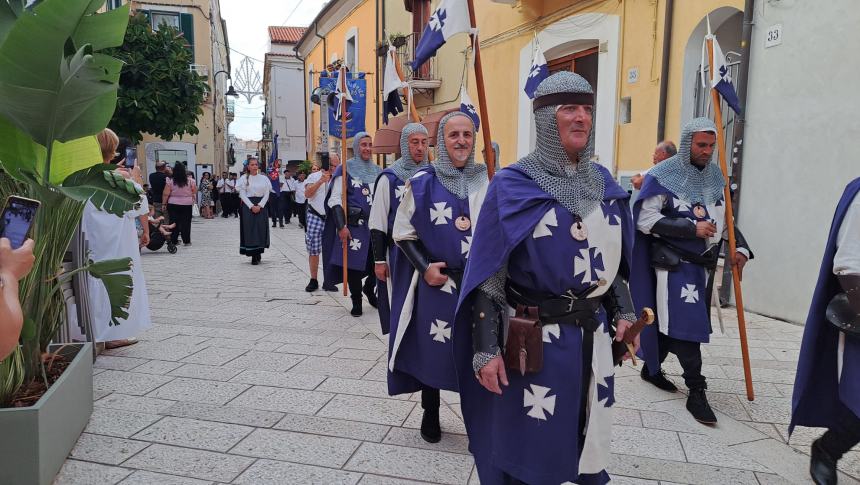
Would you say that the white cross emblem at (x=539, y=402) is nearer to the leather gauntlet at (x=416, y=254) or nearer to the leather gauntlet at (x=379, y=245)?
the leather gauntlet at (x=416, y=254)

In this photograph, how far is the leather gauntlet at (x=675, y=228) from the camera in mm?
3771

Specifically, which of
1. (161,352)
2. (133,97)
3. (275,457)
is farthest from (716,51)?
(133,97)

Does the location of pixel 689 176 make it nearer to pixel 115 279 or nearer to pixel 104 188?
pixel 104 188

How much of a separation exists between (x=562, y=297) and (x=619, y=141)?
7.20m

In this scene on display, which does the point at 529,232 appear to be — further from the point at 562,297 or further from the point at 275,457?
the point at 275,457

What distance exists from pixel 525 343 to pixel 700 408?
223 centimetres

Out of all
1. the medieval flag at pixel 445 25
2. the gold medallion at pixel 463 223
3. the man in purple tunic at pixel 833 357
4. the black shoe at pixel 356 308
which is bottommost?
the black shoe at pixel 356 308

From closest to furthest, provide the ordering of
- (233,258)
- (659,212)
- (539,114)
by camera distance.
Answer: (539,114)
(659,212)
(233,258)

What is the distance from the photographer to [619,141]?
28.9ft

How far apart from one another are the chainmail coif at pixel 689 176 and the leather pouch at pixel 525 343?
2.23 meters

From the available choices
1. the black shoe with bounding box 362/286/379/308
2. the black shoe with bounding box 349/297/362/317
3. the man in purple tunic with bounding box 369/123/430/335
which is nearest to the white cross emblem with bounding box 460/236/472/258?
the man in purple tunic with bounding box 369/123/430/335

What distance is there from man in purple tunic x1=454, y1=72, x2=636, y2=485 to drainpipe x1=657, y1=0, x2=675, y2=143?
615 cm

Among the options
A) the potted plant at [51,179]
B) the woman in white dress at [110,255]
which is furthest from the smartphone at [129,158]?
the potted plant at [51,179]

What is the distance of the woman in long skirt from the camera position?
33.7 ft
